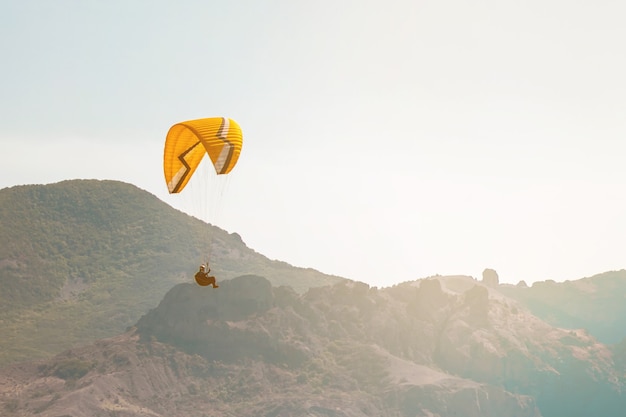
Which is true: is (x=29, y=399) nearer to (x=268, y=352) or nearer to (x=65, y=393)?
(x=65, y=393)

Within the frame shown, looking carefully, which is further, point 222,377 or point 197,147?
point 222,377

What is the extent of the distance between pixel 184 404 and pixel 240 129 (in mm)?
112537

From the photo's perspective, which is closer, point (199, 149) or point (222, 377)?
point (199, 149)

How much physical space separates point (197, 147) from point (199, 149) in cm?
43

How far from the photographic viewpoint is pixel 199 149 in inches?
2987

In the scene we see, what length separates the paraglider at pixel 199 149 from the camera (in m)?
68.6

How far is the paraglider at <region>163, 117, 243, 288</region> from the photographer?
68562 millimetres

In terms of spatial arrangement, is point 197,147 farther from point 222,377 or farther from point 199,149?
point 222,377

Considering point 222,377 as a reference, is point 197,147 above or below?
above

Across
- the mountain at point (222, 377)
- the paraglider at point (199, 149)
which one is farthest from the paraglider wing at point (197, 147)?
the mountain at point (222, 377)

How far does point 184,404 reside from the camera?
171 meters

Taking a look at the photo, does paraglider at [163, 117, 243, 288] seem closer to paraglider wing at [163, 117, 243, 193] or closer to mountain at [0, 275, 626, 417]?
paraglider wing at [163, 117, 243, 193]

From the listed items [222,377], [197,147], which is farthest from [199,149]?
[222,377]

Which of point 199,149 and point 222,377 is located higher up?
point 199,149
